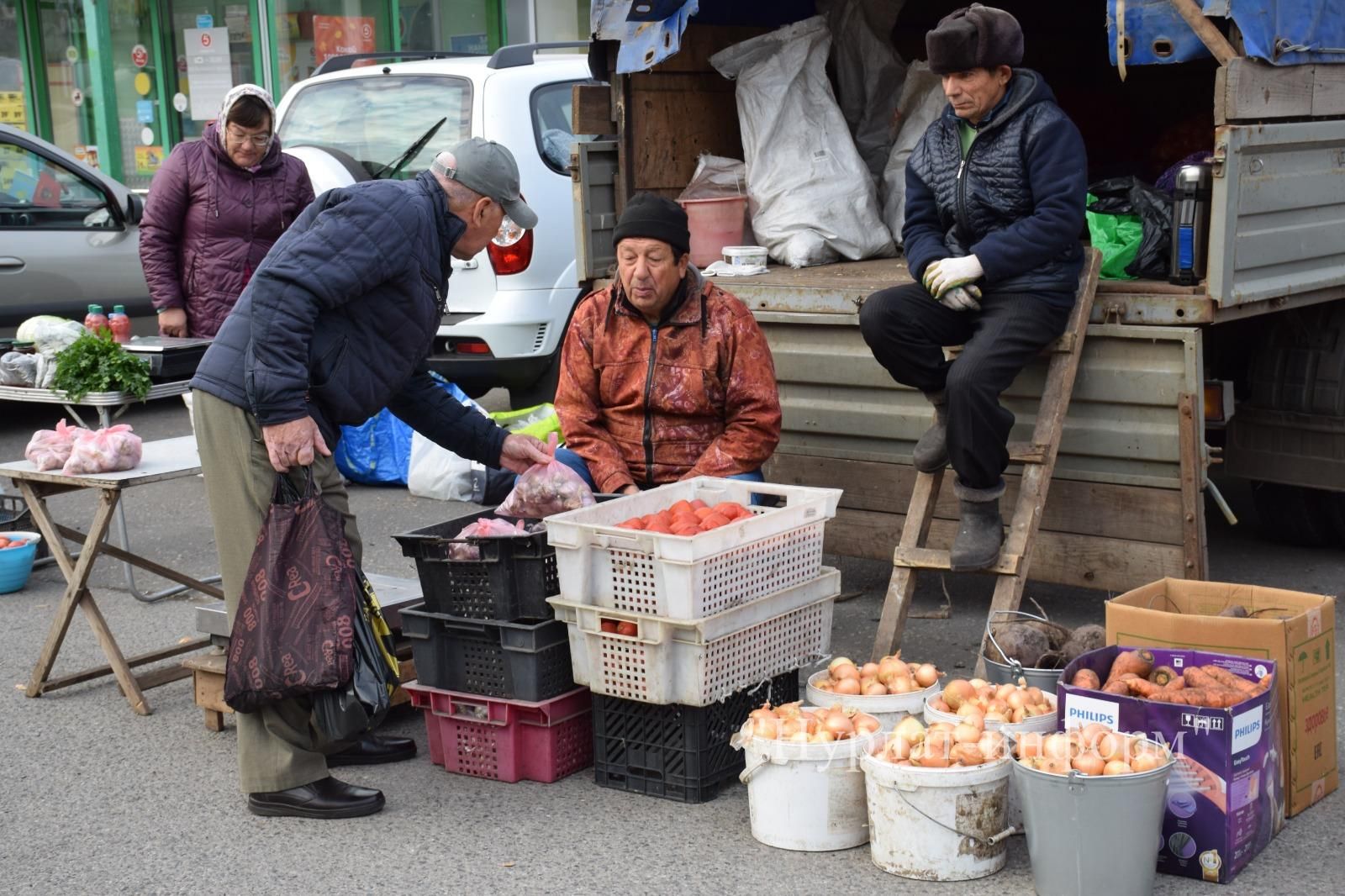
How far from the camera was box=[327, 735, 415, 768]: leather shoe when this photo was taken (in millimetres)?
4512

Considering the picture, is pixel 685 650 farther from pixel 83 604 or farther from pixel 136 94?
pixel 136 94

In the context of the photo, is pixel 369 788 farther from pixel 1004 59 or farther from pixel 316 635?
pixel 1004 59

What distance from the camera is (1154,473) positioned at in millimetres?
5039

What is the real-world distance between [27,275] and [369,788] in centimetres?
643

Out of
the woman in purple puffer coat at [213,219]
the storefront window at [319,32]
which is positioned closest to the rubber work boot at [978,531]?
the woman in purple puffer coat at [213,219]

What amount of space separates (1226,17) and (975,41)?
787 millimetres

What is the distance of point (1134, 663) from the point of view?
3785mm

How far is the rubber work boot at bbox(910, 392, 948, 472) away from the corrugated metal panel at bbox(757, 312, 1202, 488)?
32 centimetres

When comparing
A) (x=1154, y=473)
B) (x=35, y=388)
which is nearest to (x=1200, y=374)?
(x=1154, y=473)

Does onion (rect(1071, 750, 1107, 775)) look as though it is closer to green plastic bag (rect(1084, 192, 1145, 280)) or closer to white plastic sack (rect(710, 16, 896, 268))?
green plastic bag (rect(1084, 192, 1145, 280))

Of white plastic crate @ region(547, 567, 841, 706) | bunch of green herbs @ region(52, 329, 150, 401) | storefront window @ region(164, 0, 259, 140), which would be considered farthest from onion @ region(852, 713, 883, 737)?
storefront window @ region(164, 0, 259, 140)

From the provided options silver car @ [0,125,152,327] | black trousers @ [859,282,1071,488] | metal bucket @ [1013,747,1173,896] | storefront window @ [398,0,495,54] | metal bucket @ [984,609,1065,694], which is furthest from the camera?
storefront window @ [398,0,495,54]

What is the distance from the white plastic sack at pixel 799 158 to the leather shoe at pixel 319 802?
10.3ft

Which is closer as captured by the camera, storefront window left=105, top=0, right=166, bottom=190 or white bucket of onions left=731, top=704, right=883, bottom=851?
white bucket of onions left=731, top=704, right=883, bottom=851
